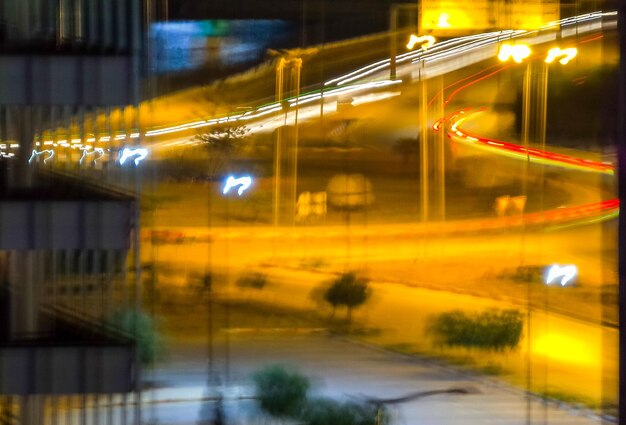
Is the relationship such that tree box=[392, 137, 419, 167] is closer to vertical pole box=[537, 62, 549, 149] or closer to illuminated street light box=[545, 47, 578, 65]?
vertical pole box=[537, 62, 549, 149]

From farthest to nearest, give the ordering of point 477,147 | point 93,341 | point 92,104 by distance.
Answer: point 477,147 → point 93,341 → point 92,104

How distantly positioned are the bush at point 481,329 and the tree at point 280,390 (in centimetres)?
141

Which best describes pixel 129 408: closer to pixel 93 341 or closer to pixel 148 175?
pixel 93 341

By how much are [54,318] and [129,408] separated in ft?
3.70

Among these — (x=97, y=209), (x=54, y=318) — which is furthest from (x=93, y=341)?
(x=97, y=209)

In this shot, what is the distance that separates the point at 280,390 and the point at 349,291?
117 centimetres

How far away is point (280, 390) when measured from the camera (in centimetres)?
1049

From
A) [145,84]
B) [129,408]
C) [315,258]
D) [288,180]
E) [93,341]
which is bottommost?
[129,408]

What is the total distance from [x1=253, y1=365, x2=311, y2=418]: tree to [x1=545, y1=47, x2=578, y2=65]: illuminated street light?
404 centimetres

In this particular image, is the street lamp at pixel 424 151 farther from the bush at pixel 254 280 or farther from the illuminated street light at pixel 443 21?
the bush at pixel 254 280

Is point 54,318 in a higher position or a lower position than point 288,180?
lower

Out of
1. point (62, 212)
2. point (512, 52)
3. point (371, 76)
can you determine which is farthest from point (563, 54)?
point (62, 212)

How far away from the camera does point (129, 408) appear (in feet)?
34.2

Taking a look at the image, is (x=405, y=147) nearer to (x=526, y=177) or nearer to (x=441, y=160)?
(x=441, y=160)
